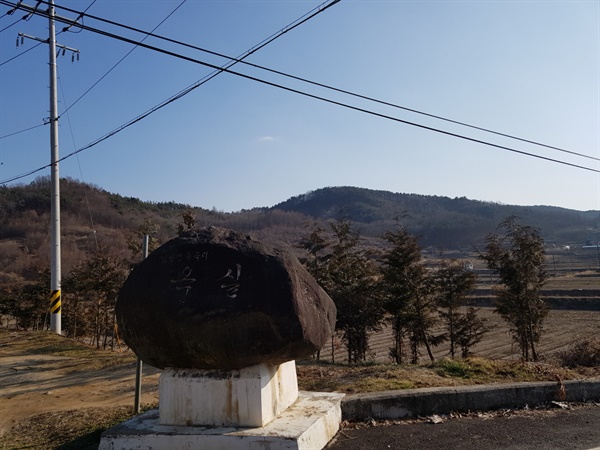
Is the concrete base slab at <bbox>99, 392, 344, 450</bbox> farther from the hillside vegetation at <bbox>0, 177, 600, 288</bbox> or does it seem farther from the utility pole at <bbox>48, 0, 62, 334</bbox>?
the utility pole at <bbox>48, 0, 62, 334</bbox>

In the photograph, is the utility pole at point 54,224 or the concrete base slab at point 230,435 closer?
the concrete base slab at point 230,435

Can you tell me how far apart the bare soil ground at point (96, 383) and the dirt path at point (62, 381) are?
0.7 inches

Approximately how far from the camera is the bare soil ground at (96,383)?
284 inches

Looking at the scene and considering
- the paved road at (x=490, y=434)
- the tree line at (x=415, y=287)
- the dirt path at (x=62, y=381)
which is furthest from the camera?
the tree line at (x=415, y=287)

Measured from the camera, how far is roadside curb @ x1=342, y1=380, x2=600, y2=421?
254 inches

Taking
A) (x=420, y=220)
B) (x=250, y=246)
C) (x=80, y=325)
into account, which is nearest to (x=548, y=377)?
(x=250, y=246)

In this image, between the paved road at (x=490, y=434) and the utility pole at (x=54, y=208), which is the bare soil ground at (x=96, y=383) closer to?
the paved road at (x=490, y=434)

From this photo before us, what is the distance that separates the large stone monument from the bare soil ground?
1720 millimetres

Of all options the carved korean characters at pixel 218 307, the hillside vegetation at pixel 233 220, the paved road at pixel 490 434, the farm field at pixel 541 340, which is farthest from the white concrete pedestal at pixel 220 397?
the farm field at pixel 541 340

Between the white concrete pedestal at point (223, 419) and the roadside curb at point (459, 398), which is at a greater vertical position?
the white concrete pedestal at point (223, 419)

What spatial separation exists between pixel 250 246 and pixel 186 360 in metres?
1.35

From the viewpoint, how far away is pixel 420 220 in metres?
101

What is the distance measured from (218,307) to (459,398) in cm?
346

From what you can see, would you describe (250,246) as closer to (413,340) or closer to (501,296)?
(413,340)
